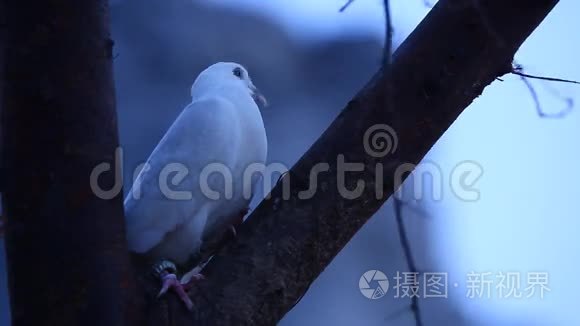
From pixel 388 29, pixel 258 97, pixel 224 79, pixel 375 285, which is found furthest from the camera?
pixel 375 285

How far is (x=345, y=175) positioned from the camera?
7.44 ft

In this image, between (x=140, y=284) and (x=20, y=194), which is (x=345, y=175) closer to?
(x=140, y=284)

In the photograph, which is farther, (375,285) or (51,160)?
(375,285)

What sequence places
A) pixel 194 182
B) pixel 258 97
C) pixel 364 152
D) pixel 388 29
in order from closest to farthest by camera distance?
pixel 388 29
pixel 364 152
pixel 194 182
pixel 258 97

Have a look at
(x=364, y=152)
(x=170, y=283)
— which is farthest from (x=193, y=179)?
(x=364, y=152)

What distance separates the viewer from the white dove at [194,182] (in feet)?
9.21

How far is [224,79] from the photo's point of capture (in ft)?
10.9

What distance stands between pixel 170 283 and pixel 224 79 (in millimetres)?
1219

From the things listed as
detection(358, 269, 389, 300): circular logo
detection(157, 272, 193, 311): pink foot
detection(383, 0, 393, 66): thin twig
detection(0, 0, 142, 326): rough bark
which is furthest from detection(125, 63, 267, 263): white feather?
detection(383, 0, 393, 66): thin twig

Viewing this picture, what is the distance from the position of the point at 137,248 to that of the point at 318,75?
3936 millimetres


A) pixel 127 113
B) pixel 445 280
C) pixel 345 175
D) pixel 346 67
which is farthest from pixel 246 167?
pixel 346 67

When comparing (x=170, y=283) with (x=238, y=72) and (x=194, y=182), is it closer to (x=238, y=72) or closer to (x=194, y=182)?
(x=194, y=182)

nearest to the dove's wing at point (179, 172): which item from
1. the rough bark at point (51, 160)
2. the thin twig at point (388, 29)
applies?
the rough bark at point (51, 160)

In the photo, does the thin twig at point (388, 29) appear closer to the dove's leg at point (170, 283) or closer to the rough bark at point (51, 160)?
the rough bark at point (51, 160)
